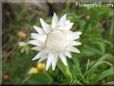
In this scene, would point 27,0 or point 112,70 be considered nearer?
point 112,70

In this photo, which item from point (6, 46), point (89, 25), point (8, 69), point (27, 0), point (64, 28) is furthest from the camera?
point (27, 0)

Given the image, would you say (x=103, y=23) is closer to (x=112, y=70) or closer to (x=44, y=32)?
(x=112, y=70)

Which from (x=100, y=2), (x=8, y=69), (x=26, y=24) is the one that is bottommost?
(x=8, y=69)

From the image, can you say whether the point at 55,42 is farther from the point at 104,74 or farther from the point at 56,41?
the point at 104,74

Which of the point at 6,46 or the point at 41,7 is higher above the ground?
the point at 41,7

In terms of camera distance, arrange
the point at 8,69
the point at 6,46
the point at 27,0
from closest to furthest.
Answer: the point at 8,69, the point at 6,46, the point at 27,0

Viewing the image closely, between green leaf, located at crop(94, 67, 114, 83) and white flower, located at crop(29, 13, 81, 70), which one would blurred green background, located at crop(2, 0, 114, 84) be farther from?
white flower, located at crop(29, 13, 81, 70)

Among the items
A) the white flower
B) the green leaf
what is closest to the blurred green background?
the green leaf

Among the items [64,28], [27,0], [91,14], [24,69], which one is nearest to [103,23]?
[91,14]
